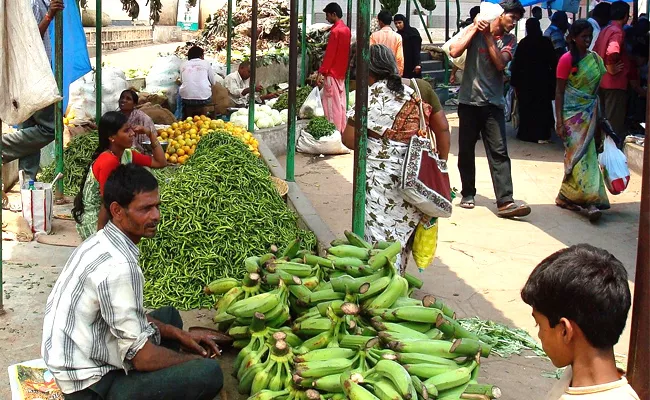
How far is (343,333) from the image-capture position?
3730mm

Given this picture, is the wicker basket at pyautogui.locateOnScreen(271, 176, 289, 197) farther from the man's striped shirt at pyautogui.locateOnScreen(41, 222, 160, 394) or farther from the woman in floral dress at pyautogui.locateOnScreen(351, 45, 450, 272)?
the man's striped shirt at pyautogui.locateOnScreen(41, 222, 160, 394)

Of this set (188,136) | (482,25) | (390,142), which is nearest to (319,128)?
(188,136)

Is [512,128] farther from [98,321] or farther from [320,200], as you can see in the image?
[98,321]

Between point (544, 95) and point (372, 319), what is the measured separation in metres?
9.39

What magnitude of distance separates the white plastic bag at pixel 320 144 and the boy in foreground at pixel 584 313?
940 cm

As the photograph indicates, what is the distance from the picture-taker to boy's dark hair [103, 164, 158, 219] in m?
3.32

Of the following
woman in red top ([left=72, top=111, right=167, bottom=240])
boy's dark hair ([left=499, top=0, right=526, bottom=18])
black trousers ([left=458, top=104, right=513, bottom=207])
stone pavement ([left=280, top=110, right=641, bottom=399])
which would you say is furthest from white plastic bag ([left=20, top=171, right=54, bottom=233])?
boy's dark hair ([left=499, top=0, right=526, bottom=18])

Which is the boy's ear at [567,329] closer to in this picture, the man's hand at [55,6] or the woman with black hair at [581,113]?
the man's hand at [55,6]

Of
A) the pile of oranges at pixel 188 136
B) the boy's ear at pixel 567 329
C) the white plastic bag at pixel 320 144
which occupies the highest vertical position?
the boy's ear at pixel 567 329

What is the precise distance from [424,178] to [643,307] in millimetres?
2566

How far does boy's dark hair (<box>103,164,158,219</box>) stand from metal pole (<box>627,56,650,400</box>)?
6.28 ft

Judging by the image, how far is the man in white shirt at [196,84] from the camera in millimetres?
10820

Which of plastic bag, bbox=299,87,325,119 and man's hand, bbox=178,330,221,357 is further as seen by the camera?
plastic bag, bbox=299,87,325,119

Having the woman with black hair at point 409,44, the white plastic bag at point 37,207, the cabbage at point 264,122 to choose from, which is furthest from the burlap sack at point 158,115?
the woman with black hair at point 409,44
